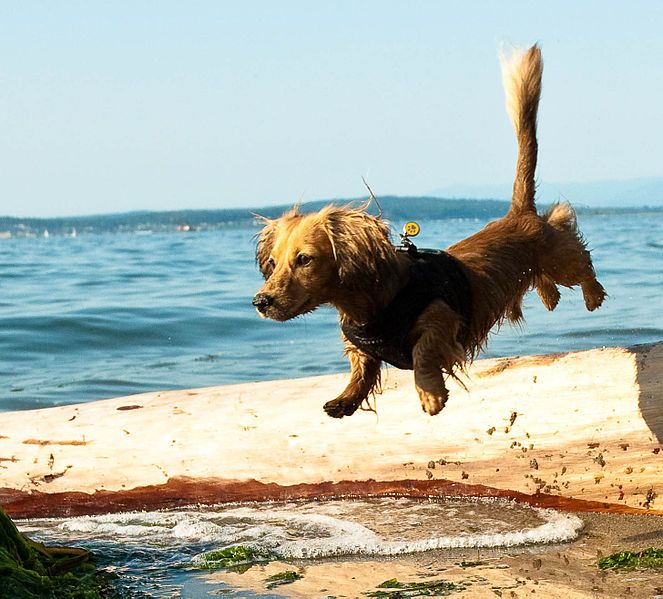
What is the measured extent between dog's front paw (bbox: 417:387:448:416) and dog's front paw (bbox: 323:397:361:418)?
2.02 ft

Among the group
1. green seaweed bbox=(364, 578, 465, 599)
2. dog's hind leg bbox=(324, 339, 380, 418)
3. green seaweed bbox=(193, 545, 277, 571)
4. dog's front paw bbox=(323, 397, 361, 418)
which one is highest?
dog's hind leg bbox=(324, 339, 380, 418)

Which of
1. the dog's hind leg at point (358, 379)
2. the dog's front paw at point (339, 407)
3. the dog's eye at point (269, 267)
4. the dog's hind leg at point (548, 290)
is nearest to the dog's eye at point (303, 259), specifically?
the dog's eye at point (269, 267)

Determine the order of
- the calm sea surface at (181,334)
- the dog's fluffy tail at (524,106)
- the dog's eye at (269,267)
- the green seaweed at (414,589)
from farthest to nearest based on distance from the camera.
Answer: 1. the calm sea surface at (181,334)
2. the dog's fluffy tail at (524,106)
3. the dog's eye at (269,267)
4. the green seaweed at (414,589)

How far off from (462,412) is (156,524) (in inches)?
69.6

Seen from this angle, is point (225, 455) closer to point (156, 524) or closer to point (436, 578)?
point (156, 524)

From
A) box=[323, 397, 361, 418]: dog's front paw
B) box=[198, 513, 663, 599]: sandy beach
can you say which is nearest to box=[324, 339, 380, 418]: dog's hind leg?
box=[323, 397, 361, 418]: dog's front paw

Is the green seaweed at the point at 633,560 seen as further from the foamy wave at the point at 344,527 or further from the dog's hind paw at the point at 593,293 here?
the dog's hind paw at the point at 593,293

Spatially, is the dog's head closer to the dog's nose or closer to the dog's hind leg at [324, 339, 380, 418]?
the dog's nose

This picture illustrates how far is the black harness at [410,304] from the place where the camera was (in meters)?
4.80

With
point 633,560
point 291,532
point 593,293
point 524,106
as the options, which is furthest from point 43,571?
point 524,106

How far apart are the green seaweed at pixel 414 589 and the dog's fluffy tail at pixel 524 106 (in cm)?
221

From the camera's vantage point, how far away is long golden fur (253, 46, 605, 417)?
4617mm

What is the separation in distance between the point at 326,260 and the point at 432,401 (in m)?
0.74

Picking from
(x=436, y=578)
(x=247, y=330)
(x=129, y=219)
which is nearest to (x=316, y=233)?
(x=436, y=578)
